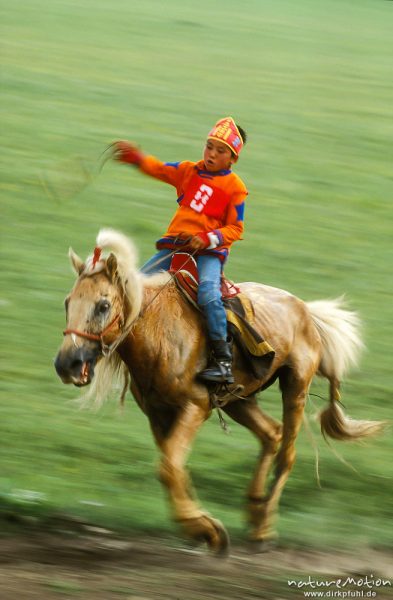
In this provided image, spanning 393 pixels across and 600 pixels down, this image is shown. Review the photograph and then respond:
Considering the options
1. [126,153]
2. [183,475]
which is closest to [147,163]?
[126,153]

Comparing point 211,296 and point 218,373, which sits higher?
point 211,296

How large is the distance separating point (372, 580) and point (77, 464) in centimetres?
272

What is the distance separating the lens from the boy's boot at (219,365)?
696cm

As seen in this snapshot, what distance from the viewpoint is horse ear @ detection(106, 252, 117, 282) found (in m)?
6.41

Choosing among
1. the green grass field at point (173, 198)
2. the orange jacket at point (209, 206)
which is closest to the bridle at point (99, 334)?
the orange jacket at point (209, 206)

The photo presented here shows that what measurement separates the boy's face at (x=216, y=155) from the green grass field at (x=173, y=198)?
8.36ft

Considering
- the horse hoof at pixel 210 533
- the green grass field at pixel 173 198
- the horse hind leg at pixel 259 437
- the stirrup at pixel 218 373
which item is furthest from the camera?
the green grass field at pixel 173 198

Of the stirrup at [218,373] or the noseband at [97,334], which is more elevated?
the noseband at [97,334]

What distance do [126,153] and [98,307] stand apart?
140cm

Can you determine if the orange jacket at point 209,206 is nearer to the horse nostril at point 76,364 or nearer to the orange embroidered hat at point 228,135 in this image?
the orange embroidered hat at point 228,135

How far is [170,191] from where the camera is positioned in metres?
16.3

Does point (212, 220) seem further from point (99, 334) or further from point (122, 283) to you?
point (99, 334)

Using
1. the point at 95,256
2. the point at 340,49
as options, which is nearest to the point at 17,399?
the point at 95,256

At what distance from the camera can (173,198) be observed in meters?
16.0
